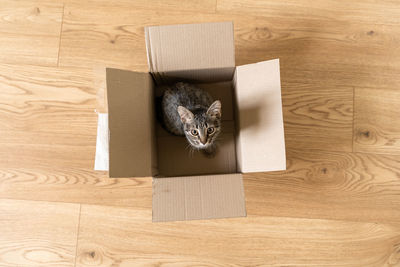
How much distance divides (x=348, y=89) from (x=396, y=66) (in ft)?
0.98

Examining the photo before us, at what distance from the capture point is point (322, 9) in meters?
1.37

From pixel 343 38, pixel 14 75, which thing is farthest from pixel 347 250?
pixel 14 75

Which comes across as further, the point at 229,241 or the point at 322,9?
the point at 322,9

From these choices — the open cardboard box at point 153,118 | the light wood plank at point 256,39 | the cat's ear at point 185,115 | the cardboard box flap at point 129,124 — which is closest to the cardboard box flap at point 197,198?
the open cardboard box at point 153,118

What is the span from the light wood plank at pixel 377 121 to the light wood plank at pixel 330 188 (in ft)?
0.20

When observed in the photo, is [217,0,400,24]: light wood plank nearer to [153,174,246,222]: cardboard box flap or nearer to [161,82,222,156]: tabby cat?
[161,82,222,156]: tabby cat

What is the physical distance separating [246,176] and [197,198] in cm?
46

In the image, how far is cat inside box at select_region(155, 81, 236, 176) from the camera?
→ 3.80 ft

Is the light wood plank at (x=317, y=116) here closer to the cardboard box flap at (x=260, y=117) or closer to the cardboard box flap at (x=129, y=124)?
the cardboard box flap at (x=260, y=117)

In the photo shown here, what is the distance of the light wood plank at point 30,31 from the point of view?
1.31m

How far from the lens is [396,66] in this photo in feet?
4.40

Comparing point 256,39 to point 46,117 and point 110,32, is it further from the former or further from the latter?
point 46,117

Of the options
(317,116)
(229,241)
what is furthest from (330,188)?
(229,241)

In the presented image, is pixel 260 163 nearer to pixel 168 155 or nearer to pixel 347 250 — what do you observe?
pixel 168 155
